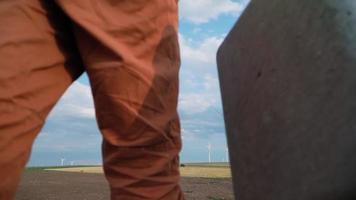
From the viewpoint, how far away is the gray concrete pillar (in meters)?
0.84

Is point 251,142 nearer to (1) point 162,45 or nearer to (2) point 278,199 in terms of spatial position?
(2) point 278,199

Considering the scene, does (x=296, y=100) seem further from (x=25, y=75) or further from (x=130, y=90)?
(x=25, y=75)

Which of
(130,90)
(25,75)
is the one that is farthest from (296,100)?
(25,75)

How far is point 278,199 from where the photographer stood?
3.28ft

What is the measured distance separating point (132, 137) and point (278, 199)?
39 cm

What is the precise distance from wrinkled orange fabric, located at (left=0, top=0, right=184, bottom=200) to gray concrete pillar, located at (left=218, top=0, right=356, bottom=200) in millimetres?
189

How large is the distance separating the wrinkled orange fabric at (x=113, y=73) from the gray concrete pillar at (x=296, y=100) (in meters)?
0.19

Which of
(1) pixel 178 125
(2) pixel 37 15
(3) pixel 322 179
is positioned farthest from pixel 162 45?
(3) pixel 322 179

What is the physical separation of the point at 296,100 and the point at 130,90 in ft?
1.42

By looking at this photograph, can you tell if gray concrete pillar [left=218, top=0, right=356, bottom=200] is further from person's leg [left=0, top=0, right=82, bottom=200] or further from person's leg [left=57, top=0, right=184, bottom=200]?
person's leg [left=0, top=0, right=82, bottom=200]

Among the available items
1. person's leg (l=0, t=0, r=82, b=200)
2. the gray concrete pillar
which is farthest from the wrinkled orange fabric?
the gray concrete pillar

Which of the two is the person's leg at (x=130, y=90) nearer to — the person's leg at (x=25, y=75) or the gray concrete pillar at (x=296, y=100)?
the person's leg at (x=25, y=75)

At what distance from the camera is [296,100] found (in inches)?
36.7

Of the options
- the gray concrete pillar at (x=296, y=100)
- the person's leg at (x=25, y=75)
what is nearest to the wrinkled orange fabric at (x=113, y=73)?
the person's leg at (x=25, y=75)
